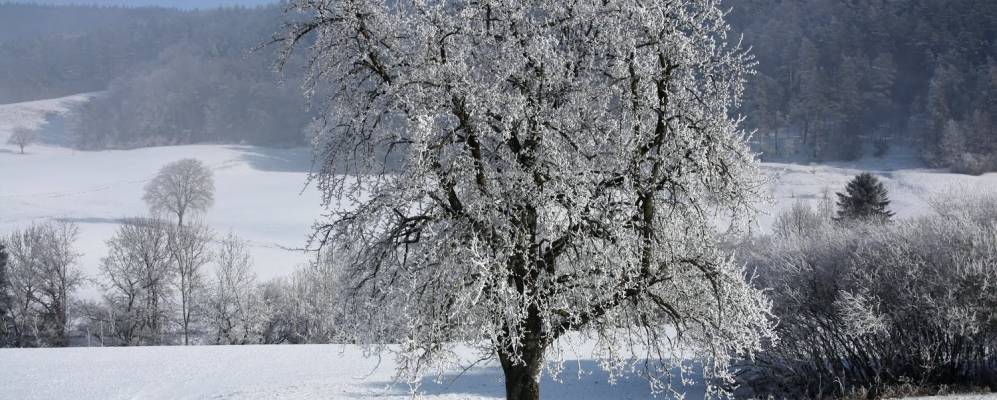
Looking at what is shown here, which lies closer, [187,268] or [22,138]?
[187,268]

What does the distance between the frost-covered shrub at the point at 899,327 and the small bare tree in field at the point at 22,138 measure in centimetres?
14661

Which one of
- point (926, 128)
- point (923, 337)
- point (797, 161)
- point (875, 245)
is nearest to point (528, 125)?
point (923, 337)

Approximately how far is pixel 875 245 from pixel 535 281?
84.0 feet

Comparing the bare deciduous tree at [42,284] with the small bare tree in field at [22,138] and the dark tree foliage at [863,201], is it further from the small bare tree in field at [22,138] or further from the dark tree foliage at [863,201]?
the small bare tree in field at [22,138]

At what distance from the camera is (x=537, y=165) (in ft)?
33.9

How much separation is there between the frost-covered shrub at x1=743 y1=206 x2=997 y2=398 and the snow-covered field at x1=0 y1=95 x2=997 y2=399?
392 centimetres

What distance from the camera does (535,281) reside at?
1109 cm

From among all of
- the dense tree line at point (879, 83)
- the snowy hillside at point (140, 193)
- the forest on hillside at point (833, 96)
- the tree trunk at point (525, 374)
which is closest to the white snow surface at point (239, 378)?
the tree trunk at point (525, 374)

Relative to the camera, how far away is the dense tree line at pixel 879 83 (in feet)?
338

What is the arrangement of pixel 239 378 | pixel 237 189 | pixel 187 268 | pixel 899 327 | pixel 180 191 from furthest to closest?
pixel 237 189
pixel 180 191
pixel 187 268
pixel 239 378
pixel 899 327

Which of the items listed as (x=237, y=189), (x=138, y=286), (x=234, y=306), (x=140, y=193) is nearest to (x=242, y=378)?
(x=234, y=306)

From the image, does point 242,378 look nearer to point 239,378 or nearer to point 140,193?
point 239,378

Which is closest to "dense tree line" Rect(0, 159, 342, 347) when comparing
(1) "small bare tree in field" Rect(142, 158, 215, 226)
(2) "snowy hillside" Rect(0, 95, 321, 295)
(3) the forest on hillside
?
(2) "snowy hillside" Rect(0, 95, 321, 295)

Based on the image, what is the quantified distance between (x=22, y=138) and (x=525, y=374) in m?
157
